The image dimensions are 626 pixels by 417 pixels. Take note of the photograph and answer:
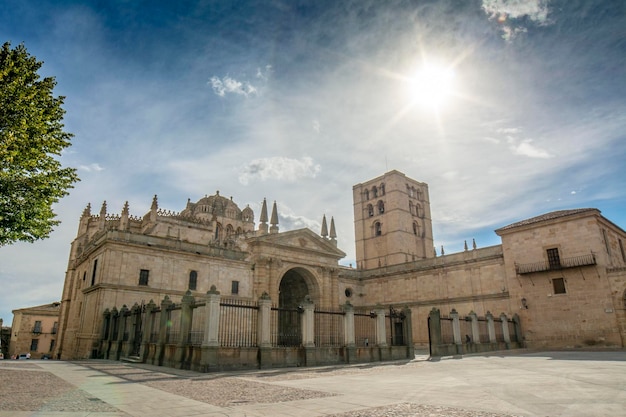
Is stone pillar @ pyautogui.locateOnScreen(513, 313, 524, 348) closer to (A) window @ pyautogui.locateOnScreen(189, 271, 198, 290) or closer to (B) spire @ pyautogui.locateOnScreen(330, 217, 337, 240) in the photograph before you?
(B) spire @ pyautogui.locateOnScreen(330, 217, 337, 240)

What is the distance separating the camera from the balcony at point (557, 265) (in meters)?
26.2

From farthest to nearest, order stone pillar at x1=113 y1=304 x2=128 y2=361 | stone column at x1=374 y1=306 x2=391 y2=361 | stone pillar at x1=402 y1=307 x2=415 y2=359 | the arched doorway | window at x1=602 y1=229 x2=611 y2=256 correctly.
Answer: the arched doorway
window at x1=602 y1=229 x2=611 y2=256
stone pillar at x1=402 y1=307 x2=415 y2=359
stone pillar at x1=113 y1=304 x2=128 y2=361
stone column at x1=374 y1=306 x2=391 y2=361

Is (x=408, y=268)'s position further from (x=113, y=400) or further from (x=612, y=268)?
(x=113, y=400)

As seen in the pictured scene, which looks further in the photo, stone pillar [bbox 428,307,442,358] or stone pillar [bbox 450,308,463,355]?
stone pillar [bbox 450,308,463,355]

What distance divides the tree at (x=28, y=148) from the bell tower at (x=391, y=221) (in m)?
42.7

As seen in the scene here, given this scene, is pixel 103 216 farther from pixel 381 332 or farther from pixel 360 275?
pixel 381 332

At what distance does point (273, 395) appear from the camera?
8.35m

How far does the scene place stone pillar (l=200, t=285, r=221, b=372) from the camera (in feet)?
45.4

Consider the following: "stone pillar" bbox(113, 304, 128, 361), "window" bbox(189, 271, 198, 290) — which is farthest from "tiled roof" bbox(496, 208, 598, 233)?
"stone pillar" bbox(113, 304, 128, 361)

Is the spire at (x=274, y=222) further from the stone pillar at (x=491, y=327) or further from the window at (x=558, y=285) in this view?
the window at (x=558, y=285)

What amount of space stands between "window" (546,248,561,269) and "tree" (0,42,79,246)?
29285 mm

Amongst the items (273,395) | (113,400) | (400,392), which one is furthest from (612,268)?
(113,400)

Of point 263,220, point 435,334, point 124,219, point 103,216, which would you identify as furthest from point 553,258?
point 103,216

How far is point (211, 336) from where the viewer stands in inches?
563
